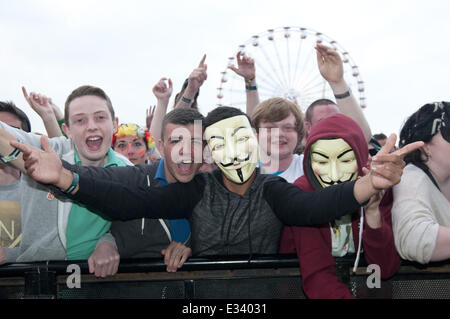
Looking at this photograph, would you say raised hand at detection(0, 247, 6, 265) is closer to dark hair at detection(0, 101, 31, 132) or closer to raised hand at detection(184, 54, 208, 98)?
dark hair at detection(0, 101, 31, 132)

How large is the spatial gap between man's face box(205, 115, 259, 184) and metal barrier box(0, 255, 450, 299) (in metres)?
0.55

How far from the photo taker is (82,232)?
7.54 ft

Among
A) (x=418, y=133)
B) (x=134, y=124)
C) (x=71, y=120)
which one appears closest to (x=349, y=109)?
(x=418, y=133)

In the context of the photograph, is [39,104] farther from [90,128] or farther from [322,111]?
[322,111]

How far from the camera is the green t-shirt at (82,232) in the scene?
227 centimetres

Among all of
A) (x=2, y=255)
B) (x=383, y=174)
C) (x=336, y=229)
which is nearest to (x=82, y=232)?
(x=2, y=255)

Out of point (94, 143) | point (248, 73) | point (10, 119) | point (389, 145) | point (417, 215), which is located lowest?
point (417, 215)

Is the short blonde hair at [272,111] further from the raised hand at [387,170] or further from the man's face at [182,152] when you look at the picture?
the raised hand at [387,170]

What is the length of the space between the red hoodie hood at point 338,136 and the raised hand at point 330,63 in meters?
0.78

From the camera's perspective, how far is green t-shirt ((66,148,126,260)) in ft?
7.44

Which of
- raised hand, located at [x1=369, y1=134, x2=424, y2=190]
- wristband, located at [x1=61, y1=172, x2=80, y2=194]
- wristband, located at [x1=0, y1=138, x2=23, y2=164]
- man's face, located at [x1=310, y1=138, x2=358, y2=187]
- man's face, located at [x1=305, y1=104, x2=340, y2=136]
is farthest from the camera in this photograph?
man's face, located at [x1=305, y1=104, x2=340, y2=136]

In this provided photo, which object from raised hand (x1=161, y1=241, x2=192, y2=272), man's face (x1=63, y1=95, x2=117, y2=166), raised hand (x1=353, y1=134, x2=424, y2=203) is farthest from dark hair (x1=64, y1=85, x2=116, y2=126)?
raised hand (x1=353, y1=134, x2=424, y2=203)

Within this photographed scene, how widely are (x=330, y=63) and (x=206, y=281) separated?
1.90 meters

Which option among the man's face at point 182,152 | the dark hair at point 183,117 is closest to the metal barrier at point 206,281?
the man's face at point 182,152
